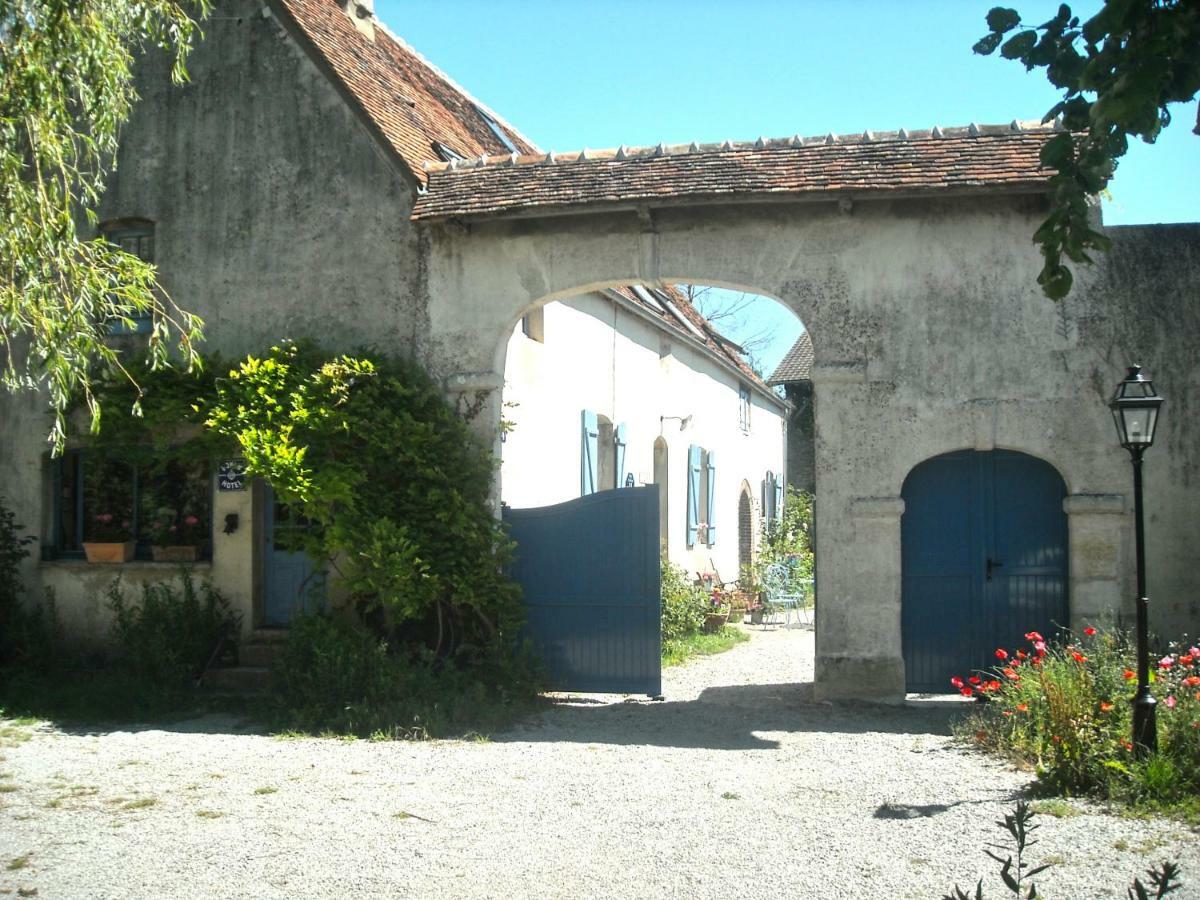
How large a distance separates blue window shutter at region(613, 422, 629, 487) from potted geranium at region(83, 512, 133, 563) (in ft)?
21.3

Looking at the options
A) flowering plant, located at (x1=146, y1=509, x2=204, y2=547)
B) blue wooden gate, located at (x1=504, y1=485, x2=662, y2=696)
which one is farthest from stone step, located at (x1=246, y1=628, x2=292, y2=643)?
blue wooden gate, located at (x1=504, y1=485, x2=662, y2=696)

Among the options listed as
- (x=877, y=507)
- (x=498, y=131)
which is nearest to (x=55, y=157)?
(x=877, y=507)

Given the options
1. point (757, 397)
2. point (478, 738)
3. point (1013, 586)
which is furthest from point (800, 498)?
point (478, 738)

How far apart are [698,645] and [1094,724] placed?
24.8 ft

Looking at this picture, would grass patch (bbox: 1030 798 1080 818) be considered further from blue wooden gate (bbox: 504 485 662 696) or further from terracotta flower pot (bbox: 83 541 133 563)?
terracotta flower pot (bbox: 83 541 133 563)

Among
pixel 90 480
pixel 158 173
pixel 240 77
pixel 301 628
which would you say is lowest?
pixel 301 628

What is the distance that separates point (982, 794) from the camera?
271 inches

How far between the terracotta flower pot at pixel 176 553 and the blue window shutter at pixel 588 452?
4.95 m

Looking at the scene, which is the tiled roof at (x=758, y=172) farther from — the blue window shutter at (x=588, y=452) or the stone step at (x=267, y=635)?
the blue window shutter at (x=588, y=452)

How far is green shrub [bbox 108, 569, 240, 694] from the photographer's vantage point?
33.6 feet

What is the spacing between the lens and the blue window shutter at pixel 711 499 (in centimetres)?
1988

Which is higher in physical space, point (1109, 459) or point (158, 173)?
point (158, 173)

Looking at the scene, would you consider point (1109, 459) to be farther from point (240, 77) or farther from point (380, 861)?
point (240, 77)

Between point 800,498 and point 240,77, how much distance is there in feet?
57.8
